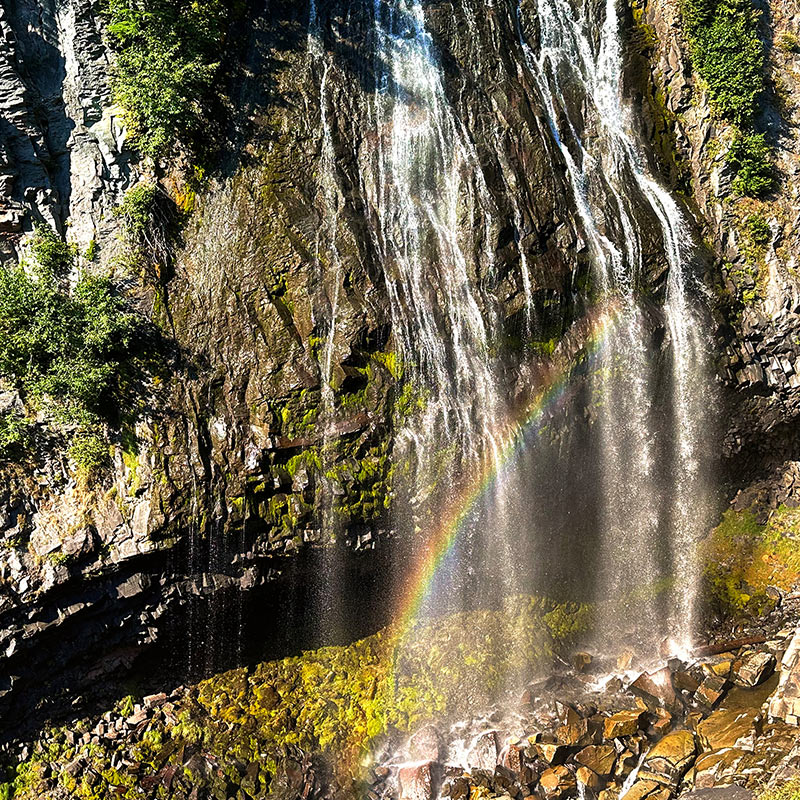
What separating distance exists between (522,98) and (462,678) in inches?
522

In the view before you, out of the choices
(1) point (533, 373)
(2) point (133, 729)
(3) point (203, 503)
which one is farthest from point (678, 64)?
(2) point (133, 729)

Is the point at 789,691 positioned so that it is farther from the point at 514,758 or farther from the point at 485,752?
the point at 485,752

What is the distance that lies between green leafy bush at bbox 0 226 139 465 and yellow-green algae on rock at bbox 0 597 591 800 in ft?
17.8

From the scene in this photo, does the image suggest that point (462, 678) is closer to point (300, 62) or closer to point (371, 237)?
point (371, 237)

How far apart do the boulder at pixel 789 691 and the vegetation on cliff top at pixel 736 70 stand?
10.4 metres

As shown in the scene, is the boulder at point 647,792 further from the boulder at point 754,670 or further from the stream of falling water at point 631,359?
the stream of falling water at point 631,359

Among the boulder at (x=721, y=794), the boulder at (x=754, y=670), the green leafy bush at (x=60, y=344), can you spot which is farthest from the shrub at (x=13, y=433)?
the boulder at (x=754, y=670)

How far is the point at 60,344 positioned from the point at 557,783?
11895mm

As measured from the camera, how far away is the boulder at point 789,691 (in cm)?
1141

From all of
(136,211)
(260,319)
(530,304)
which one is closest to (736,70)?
(530,304)

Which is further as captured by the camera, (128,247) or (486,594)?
(486,594)

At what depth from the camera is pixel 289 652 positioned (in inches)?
547

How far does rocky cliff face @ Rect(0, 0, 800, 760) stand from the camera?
40.2 ft

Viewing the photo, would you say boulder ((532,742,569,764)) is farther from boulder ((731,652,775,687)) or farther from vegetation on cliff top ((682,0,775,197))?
vegetation on cliff top ((682,0,775,197))
